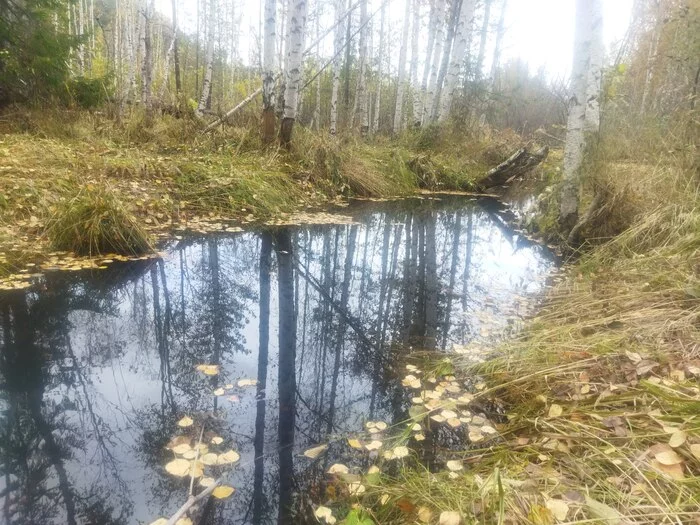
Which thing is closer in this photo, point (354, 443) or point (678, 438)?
point (678, 438)

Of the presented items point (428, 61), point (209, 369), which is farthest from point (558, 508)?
point (428, 61)

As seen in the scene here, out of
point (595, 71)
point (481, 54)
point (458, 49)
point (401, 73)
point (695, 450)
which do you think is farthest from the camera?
point (481, 54)

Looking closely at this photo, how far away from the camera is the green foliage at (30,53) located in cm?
741

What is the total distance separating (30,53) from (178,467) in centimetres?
876

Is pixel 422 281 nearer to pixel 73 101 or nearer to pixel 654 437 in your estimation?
pixel 654 437

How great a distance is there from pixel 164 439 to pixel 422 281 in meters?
2.94

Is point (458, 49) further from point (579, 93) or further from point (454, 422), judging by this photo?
point (454, 422)

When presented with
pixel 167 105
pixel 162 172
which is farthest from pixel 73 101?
pixel 162 172

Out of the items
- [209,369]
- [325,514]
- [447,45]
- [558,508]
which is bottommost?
[325,514]

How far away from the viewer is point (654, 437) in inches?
62.4

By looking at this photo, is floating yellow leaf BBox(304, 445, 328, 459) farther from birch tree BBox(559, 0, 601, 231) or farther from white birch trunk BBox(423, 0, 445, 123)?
white birch trunk BBox(423, 0, 445, 123)

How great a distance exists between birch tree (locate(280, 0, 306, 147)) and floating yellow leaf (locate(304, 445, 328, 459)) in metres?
6.72

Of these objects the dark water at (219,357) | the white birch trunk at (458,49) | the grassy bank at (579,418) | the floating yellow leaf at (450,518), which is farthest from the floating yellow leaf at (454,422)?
the white birch trunk at (458,49)

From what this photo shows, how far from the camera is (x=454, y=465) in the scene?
185 centimetres
